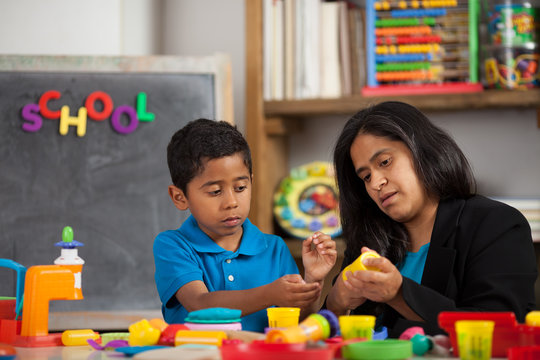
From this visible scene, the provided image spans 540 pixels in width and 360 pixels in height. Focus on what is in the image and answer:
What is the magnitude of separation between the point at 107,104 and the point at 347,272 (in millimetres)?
1279

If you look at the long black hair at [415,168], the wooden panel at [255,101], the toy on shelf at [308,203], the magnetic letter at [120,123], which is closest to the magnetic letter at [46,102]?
the magnetic letter at [120,123]

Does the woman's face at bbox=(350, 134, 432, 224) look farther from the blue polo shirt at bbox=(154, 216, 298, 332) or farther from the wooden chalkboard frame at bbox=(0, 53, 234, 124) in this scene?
the wooden chalkboard frame at bbox=(0, 53, 234, 124)

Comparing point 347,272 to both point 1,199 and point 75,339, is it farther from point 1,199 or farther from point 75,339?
point 1,199

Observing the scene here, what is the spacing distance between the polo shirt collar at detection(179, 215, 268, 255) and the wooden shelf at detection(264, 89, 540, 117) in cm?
86

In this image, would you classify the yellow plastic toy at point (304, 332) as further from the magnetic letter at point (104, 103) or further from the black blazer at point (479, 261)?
the magnetic letter at point (104, 103)

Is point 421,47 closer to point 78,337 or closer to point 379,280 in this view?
point 379,280

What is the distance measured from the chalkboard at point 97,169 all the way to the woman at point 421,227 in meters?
0.78

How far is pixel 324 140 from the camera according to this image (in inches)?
100.0

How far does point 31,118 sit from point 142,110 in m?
0.34

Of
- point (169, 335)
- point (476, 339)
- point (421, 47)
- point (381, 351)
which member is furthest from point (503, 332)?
point (421, 47)

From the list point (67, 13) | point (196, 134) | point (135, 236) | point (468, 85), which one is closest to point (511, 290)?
point (196, 134)

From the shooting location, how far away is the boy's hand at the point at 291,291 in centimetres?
118

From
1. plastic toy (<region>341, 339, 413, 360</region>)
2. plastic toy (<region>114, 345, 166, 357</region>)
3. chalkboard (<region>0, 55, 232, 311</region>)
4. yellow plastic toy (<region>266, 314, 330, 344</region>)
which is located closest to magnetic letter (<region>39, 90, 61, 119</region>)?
chalkboard (<region>0, 55, 232, 311</region>)

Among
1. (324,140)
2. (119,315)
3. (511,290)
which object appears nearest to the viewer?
(511,290)
